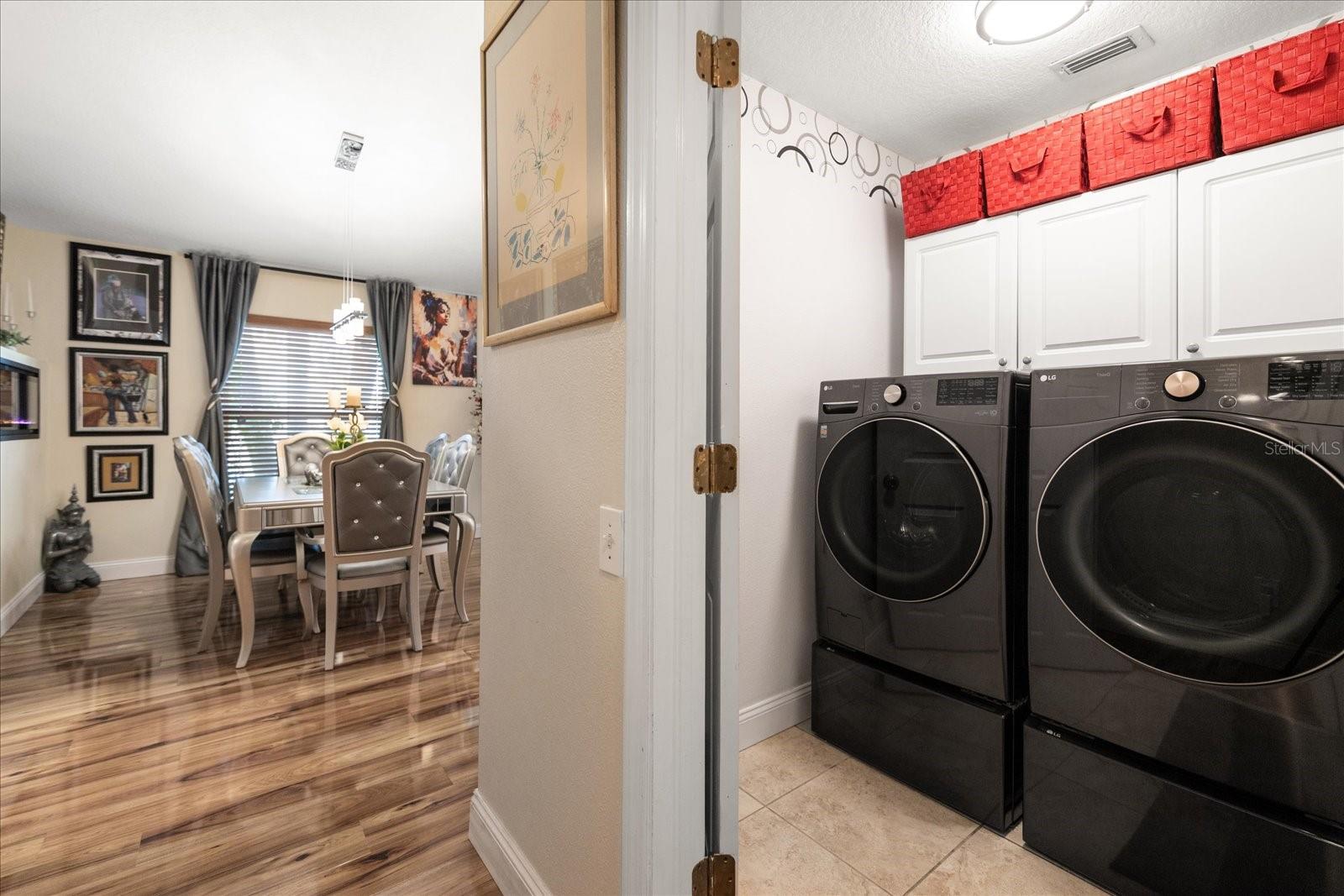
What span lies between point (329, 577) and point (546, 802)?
205cm

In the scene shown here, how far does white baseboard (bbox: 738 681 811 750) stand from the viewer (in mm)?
2268

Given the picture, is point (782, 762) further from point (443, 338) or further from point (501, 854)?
point (443, 338)

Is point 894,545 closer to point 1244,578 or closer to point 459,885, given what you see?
point 1244,578

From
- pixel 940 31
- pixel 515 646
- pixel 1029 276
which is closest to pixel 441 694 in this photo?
pixel 515 646

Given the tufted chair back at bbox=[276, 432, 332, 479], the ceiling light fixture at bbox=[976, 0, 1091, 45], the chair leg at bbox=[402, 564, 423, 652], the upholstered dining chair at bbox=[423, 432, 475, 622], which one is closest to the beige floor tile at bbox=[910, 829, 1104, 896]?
the ceiling light fixture at bbox=[976, 0, 1091, 45]

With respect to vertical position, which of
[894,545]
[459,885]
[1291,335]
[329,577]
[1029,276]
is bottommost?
[459,885]

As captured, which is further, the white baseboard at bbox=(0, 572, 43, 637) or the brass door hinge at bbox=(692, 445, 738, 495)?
the white baseboard at bbox=(0, 572, 43, 637)

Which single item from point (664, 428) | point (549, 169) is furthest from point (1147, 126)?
point (664, 428)

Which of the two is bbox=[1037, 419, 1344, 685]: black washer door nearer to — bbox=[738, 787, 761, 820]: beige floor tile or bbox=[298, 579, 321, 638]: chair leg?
bbox=[738, 787, 761, 820]: beige floor tile

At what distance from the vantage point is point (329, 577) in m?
2.92

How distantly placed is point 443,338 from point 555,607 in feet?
17.3

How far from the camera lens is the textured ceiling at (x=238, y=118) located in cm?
213

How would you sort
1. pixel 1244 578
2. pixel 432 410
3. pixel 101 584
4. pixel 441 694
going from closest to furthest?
pixel 1244 578 < pixel 441 694 < pixel 101 584 < pixel 432 410

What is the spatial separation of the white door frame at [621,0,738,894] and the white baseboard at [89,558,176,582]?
529 centimetres
